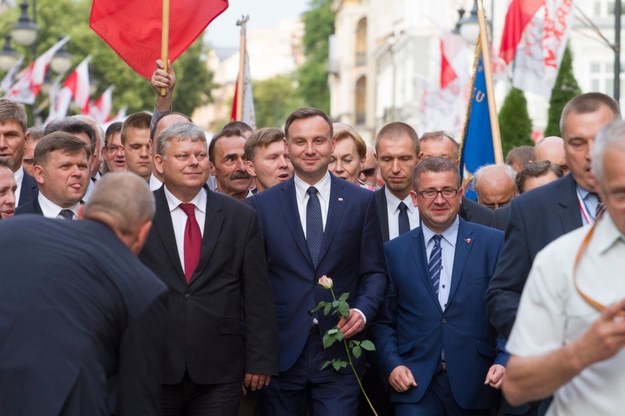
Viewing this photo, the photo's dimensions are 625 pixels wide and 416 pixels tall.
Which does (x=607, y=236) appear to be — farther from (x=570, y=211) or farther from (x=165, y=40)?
(x=165, y=40)

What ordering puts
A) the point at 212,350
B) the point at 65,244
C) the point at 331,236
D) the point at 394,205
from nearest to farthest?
the point at 65,244 → the point at 212,350 → the point at 331,236 → the point at 394,205

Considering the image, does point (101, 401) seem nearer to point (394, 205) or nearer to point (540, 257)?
point (540, 257)

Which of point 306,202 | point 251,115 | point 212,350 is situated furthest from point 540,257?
point 251,115

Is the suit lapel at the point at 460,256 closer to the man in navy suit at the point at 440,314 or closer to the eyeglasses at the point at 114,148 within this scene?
the man in navy suit at the point at 440,314

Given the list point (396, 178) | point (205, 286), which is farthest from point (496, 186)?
point (205, 286)

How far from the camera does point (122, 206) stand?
6293mm

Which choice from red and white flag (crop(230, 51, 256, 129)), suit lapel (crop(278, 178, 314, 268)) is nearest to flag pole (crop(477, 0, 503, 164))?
red and white flag (crop(230, 51, 256, 129))

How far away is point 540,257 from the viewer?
5.22 meters

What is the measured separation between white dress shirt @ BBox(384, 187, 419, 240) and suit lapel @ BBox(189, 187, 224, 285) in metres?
2.03

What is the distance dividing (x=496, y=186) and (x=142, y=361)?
599 cm

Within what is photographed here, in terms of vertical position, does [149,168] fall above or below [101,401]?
above

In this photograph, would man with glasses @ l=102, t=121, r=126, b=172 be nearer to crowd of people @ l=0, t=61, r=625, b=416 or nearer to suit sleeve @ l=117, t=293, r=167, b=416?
crowd of people @ l=0, t=61, r=625, b=416

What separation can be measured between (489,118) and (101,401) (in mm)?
9965

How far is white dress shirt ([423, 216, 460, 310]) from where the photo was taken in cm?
923
